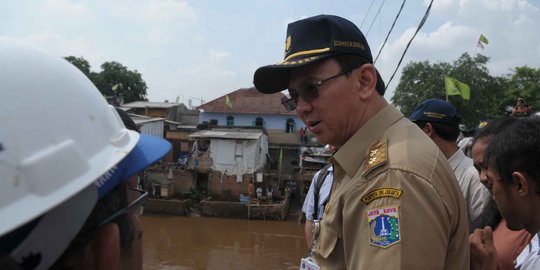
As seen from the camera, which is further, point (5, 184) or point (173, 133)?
point (173, 133)

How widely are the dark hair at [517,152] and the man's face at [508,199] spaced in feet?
0.08

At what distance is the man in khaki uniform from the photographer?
1267mm

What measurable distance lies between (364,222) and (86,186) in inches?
34.6

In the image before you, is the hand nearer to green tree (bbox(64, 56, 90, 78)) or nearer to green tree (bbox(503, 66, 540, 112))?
green tree (bbox(503, 66, 540, 112))

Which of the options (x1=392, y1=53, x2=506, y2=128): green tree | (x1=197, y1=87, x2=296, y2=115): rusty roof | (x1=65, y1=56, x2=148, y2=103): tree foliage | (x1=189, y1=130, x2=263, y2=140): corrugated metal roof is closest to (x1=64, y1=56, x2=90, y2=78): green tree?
(x1=65, y1=56, x2=148, y2=103): tree foliage

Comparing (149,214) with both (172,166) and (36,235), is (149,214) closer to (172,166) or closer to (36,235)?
(172,166)

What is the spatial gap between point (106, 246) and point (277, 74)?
120 centimetres

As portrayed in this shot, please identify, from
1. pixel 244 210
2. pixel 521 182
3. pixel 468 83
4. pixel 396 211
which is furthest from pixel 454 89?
pixel 468 83

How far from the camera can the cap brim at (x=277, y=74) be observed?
5.69 feet

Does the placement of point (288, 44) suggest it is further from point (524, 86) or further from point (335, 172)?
point (524, 86)

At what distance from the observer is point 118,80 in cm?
4716

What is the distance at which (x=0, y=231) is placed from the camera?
71 centimetres

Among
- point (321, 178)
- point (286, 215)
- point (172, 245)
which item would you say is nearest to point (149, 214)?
point (172, 245)

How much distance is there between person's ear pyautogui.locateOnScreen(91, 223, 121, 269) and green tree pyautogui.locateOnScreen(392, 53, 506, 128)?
3062 cm
